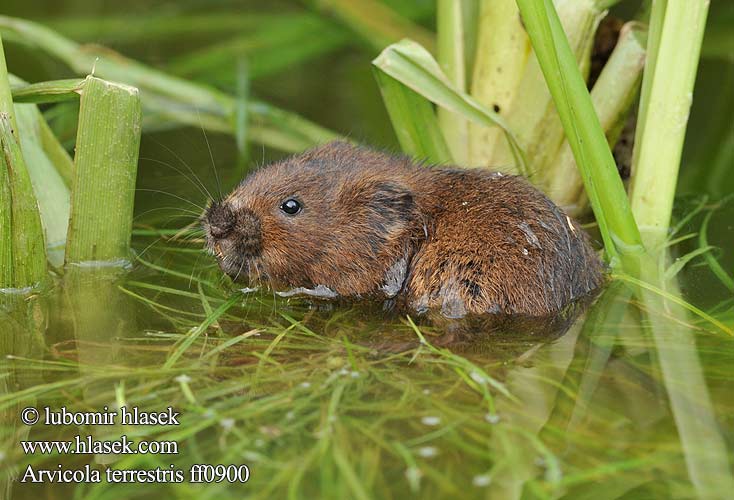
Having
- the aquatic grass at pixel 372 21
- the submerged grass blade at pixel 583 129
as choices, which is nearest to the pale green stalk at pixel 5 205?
the submerged grass blade at pixel 583 129

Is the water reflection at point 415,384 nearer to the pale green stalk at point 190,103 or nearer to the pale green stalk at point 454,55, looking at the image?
the pale green stalk at point 454,55

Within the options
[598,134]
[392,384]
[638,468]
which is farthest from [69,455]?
[598,134]

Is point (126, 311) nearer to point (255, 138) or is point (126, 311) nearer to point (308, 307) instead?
point (308, 307)

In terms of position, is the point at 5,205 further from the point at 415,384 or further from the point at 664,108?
the point at 664,108

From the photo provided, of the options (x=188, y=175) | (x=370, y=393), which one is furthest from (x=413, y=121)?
(x=370, y=393)

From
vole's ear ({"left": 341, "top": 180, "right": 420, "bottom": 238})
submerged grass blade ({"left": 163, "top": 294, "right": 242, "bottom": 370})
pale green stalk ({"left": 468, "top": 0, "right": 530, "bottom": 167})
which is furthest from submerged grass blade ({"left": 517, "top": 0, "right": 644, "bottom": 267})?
submerged grass blade ({"left": 163, "top": 294, "right": 242, "bottom": 370})

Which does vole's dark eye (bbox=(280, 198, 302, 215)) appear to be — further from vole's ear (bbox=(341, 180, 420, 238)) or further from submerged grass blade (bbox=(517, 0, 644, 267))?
submerged grass blade (bbox=(517, 0, 644, 267))
